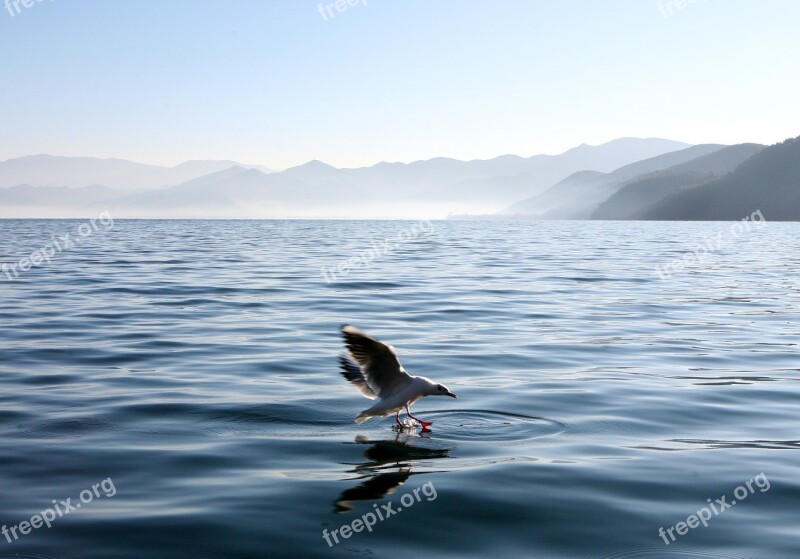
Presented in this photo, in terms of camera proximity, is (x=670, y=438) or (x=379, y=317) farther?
(x=379, y=317)

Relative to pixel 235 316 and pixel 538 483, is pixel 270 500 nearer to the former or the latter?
pixel 538 483

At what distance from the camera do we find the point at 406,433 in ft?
41.0

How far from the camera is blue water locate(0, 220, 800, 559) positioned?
8.34m

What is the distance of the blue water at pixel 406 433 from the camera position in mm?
8344

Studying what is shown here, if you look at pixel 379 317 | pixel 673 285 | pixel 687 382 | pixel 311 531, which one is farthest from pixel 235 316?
pixel 673 285

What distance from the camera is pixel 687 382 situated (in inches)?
631

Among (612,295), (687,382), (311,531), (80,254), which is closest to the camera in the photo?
(311,531)

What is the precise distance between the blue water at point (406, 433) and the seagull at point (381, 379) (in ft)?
1.60

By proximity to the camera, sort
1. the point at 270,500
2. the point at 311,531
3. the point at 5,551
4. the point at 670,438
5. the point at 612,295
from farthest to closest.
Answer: the point at 612,295
the point at 670,438
the point at 270,500
the point at 311,531
the point at 5,551

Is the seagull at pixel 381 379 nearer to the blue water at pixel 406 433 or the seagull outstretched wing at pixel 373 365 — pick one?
the seagull outstretched wing at pixel 373 365

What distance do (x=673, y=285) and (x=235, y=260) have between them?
79.8ft

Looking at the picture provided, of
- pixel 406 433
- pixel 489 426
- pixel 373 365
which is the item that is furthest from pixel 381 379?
pixel 489 426

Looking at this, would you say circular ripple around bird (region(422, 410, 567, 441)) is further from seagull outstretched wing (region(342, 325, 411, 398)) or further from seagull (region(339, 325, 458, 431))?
seagull outstretched wing (region(342, 325, 411, 398))

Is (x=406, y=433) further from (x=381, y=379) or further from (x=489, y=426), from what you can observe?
(x=489, y=426)
